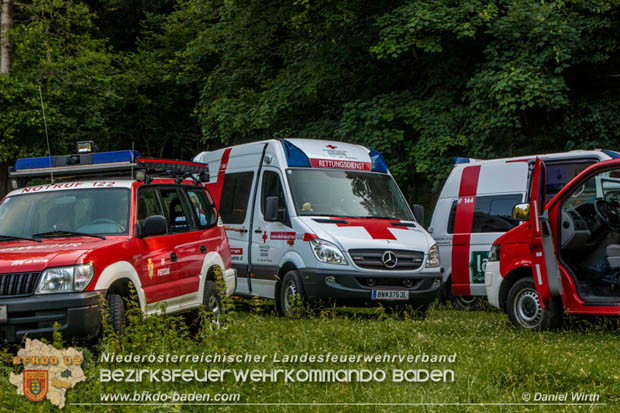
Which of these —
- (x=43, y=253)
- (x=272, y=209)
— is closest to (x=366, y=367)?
(x=43, y=253)

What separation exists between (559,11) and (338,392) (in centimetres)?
1261

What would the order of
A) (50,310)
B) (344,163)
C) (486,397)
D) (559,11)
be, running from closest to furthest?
(486,397), (50,310), (344,163), (559,11)

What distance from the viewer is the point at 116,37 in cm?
3659

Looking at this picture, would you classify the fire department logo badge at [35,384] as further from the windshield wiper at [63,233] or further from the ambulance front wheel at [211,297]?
the ambulance front wheel at [211,297]

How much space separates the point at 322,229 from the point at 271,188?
5.49ft

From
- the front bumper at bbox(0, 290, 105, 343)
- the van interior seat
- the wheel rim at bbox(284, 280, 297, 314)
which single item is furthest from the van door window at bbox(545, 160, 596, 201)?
the front bumper at bbox(0, 290, 105, 343)

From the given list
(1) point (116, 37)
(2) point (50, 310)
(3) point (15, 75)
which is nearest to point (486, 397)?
(2) point (50, 310)

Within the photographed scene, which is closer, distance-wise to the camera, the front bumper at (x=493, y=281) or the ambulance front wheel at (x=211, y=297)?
the ambulance front wheel at (x=211, y=297)

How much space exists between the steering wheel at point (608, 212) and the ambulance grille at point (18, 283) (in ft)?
20.9

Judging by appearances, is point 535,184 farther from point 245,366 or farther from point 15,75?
point 15,75

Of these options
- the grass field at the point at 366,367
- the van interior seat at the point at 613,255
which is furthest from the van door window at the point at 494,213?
the grass field at the point at 366,367

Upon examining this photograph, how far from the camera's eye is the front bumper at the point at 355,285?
34.7 ft

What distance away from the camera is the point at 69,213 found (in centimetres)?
851

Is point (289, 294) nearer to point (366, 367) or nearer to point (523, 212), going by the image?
point (523, 212)
